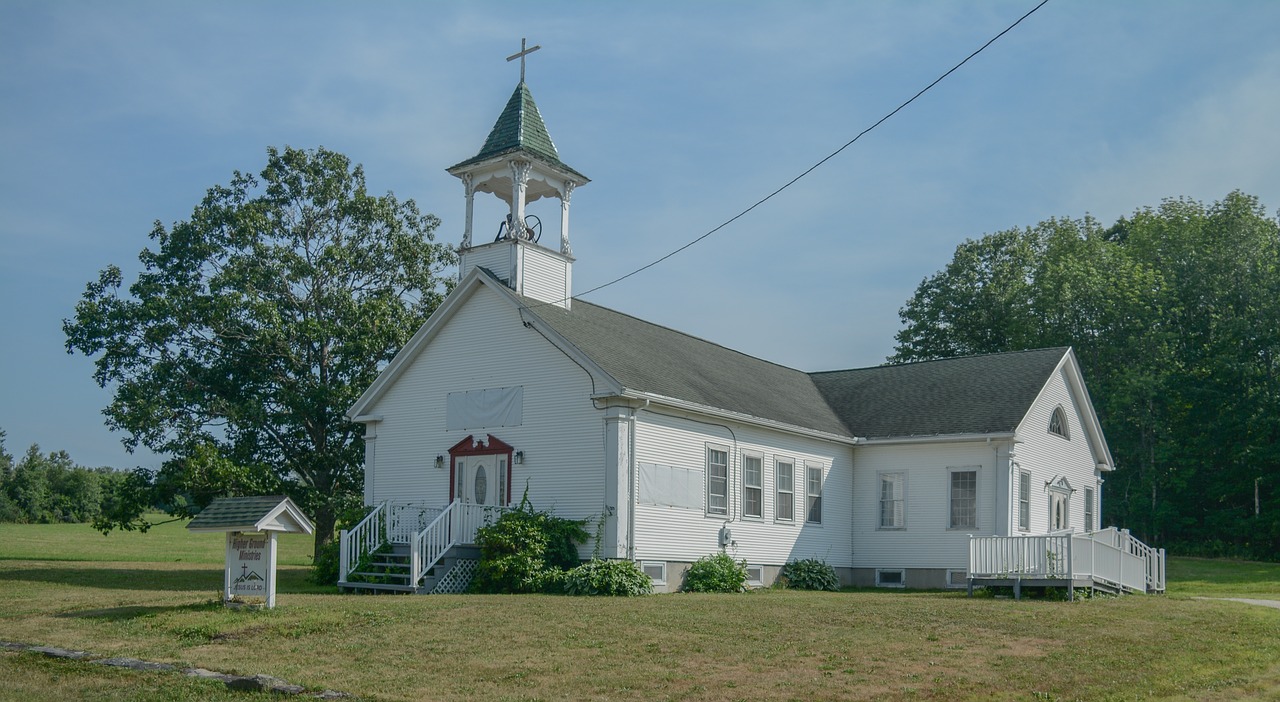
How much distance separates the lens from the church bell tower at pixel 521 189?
26.8 metres

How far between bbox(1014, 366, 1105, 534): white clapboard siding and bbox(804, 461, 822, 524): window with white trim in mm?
4645

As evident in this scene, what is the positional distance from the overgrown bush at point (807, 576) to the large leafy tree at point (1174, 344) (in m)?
21.1

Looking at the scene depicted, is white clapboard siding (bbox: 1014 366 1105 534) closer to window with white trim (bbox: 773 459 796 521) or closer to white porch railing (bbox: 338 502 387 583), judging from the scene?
window with white trim (bbox: 773 459 796 521)

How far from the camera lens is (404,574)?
75.6 feet

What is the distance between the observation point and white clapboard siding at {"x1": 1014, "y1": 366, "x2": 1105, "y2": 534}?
2962 centimetres

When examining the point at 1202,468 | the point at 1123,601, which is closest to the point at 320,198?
the point at 1123,601

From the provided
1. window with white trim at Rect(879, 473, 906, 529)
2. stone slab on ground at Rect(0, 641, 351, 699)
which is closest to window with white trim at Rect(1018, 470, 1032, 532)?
window with white trim at Rect(879, 473, 906, 529)

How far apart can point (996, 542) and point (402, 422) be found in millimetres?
13362

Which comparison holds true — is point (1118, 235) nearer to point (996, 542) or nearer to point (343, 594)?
point (996, 542)

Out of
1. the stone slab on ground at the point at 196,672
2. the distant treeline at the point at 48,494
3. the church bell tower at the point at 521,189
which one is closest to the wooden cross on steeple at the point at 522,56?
the church bell tower at the point at 521,189

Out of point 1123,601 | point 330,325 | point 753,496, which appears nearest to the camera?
point 1123,601

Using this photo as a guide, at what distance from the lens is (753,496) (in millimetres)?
27312

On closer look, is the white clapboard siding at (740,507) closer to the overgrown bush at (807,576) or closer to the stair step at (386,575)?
the overgrown bush at (807,576)

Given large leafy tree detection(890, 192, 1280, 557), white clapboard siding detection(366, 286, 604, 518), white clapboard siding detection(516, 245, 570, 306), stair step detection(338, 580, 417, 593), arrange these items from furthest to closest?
large leafy tree detection(890, 192, 1280, 557) → white clapboard siding detection(516, 245, 570, 306) → white clapboard siding detection(366, 286, 604, 518) → stair step detection(338, 580, 417, 593)
